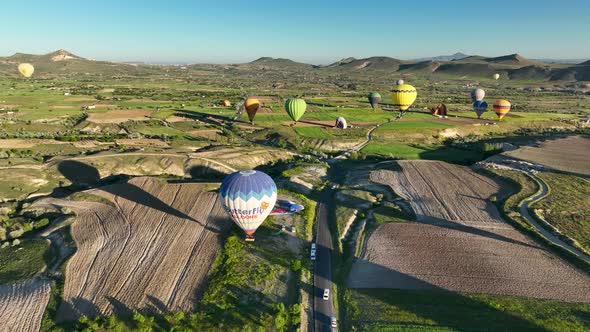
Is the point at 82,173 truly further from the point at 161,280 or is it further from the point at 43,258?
the point at 161,280

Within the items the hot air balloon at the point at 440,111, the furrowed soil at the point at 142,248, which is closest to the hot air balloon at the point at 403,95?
the hot air balloon at the point at 440,111

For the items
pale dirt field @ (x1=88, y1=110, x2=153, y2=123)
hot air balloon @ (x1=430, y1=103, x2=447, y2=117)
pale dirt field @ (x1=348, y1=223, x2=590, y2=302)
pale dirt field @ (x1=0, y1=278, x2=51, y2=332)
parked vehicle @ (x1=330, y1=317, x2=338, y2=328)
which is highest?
hot air balloon @ (x1=430, y1=103, x2=447, y2=117)

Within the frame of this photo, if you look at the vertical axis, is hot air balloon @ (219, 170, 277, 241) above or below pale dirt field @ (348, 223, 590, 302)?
above

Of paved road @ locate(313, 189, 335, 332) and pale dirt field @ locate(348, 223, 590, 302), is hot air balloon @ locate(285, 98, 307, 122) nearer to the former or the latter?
paved road @ locate(313, 189, 335, 332)

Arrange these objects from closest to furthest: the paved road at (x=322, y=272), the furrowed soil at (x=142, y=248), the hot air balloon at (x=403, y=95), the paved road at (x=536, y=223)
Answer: the paved road at (x=322, y=272)
the furrowed soil at (x=142, y=248)
the paved road at (x=536, y=223)
the hot air balloon at (x=403, y=95)

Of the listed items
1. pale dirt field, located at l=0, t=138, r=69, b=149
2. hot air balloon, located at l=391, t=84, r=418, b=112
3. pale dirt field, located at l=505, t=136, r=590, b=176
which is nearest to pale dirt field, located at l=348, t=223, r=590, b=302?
pale dirt field, located at l=505, t=136, r=590, b=176

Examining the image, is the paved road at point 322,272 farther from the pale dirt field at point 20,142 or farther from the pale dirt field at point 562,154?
the pale dirt field at point 20,142

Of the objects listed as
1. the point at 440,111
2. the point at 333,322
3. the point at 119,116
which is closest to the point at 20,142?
the point at 119,116
